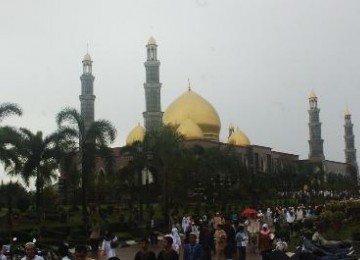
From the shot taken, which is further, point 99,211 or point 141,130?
point 141,130

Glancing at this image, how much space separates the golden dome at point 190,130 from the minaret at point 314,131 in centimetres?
3364

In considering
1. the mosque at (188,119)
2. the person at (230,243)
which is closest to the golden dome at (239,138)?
the mosque at (188,119)

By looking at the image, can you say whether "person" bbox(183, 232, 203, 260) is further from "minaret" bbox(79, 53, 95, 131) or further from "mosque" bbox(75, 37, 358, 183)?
"minaret" bbox(79, 53, 95, 131)

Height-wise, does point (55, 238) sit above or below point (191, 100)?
below

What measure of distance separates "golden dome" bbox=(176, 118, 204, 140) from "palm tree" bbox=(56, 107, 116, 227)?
100 ft

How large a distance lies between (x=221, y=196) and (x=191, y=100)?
22202 millimetres

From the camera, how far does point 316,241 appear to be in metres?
12.3

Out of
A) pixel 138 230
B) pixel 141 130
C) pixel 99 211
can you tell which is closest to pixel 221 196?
pixel 99 211

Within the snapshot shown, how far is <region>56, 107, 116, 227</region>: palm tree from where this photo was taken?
83.0ft

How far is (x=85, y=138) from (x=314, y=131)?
68.8 metres

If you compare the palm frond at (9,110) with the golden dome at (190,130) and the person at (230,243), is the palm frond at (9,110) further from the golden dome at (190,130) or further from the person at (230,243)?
the golden dome at (190,130)

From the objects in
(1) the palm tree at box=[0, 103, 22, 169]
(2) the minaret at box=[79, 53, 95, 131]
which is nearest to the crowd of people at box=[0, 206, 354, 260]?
(1) the palm tree at box=[0, 103, 22, 169]

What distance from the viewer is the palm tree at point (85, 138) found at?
997 inches

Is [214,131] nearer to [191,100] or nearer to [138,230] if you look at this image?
[191,100]
